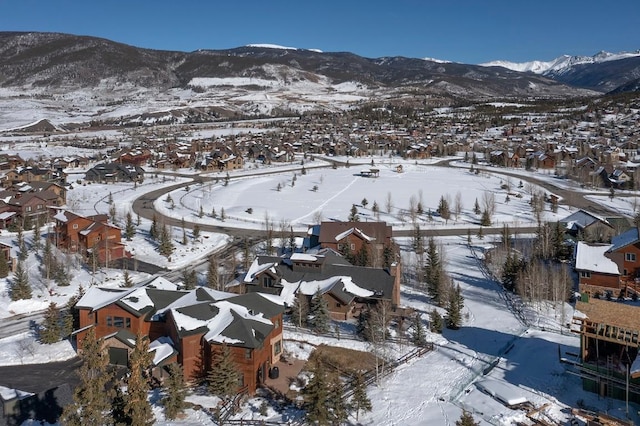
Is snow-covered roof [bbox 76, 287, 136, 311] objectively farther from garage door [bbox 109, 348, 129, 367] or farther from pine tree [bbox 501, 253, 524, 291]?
pine tree [bbox 501, 253, 524, 291]

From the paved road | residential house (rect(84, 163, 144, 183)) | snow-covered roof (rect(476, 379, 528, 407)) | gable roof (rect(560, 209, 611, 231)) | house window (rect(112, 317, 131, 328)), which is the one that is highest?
residential house (rect(84, 163, 144, 183))

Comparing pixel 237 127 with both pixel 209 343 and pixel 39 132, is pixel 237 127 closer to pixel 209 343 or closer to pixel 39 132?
pixel 39 132

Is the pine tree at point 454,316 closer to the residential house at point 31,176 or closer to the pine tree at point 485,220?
the pine tree at point 485,220

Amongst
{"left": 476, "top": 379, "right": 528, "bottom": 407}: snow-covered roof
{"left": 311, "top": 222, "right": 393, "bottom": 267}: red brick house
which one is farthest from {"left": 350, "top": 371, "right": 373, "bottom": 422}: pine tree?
{"left": 311, "top": 222, "right": 393, "bottom": 267}: red brick house

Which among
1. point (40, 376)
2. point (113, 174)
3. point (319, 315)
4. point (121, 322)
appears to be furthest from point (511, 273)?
point (113, 174)

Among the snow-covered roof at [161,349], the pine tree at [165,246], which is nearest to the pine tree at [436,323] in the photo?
the snow-covered roof at [161,349]

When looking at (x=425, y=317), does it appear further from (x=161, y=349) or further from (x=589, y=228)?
(x=589, y=228)

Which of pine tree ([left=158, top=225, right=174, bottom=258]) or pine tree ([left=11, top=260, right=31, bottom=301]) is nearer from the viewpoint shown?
pine tree ([left=11, top=260, right=31, bottom=301])

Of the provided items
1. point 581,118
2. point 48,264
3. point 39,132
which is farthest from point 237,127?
point 48,264
